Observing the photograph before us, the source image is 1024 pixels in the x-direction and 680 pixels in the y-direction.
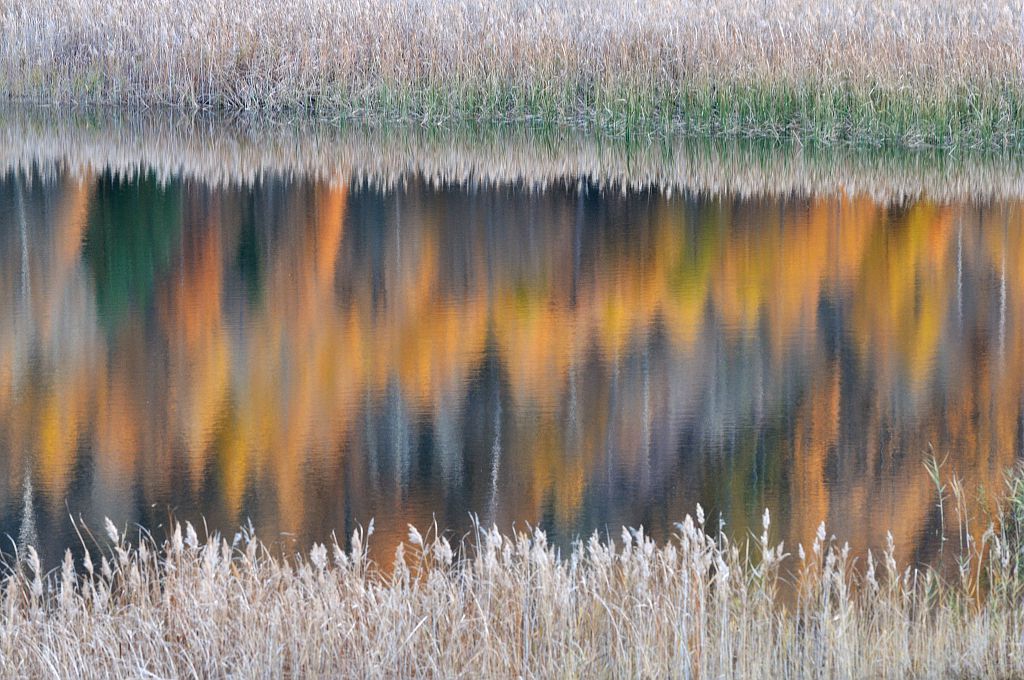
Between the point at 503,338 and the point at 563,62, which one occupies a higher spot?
the point at 563,62

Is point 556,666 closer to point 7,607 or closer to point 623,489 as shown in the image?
point 7,607

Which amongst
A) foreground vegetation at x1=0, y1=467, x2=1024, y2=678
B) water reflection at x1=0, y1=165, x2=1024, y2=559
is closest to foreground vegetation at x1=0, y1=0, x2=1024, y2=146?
water reflection at x1=0, y1=165, x2=1024, y2=559

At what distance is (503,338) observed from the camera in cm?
702

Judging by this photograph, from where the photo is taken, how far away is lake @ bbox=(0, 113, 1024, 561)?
5.06 m

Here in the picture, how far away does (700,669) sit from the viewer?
10.4ft

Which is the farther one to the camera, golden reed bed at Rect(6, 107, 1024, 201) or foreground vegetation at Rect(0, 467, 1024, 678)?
golden reed bed at Rect(6, 107, 1024, 201)

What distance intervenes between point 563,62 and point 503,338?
19.7 ft

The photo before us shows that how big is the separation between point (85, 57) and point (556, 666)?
11.6 meters

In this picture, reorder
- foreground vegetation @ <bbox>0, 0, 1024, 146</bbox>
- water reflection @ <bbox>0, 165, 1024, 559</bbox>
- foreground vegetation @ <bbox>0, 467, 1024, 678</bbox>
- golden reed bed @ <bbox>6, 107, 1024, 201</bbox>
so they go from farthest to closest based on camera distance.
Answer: foreground vegetation @ <bbox>0, 0, 1024, 146</bbox>, golden reed bed @ <bbox>6, 107, 1024, 201</bbox>, water reflection @ <bbox>0, 165, 1024, 559</bbox>, foreground vegetation @ <bbox>0, 467, 1024, 678</bbox>

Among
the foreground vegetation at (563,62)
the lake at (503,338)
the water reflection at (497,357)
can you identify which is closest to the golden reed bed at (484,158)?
the lake at (503,338)

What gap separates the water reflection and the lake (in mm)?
21

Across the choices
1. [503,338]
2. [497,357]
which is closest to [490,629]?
[497,357]

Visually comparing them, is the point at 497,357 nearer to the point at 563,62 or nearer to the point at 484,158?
the point at 484,158

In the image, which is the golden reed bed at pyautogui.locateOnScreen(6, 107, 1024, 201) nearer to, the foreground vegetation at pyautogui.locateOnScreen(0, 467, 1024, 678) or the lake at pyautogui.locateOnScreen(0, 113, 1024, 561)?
the lake at pyautogui.locateOnScreen(0, 113, 1024, 561)
